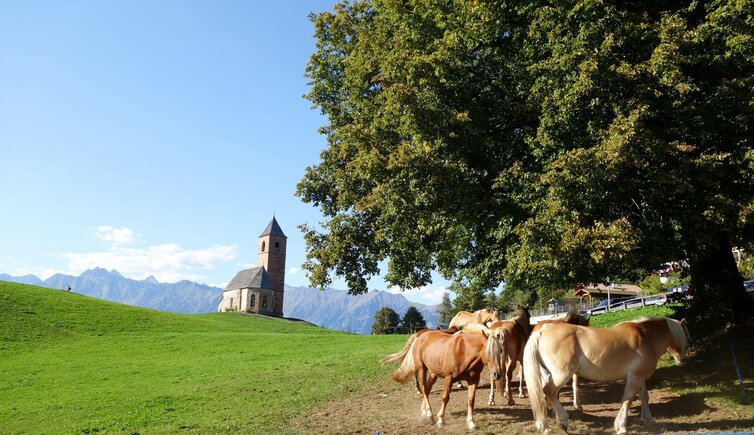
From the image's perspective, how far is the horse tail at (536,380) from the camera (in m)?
9.03

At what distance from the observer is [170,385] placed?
2180 centimetres

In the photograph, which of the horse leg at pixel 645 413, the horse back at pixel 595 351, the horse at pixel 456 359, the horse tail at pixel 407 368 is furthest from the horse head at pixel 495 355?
the horse leg at pixel 645 413

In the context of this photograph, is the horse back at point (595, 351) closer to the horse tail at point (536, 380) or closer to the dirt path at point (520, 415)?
the horse tail at point (536, 380)

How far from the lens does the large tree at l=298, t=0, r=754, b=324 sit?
35.4 ft

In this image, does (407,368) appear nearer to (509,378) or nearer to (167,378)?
(509,378)

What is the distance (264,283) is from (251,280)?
359 centimetres

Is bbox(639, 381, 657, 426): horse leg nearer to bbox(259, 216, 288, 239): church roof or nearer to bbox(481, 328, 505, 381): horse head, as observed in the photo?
bbox(481, 328, 505, 381): horse head

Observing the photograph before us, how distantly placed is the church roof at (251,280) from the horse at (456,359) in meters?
123

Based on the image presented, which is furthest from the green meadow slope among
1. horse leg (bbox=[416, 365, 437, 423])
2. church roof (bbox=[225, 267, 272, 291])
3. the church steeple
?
the church steeple

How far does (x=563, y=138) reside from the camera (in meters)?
12.4

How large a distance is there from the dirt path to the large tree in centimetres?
304

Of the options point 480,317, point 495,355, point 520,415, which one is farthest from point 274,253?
point 495,355

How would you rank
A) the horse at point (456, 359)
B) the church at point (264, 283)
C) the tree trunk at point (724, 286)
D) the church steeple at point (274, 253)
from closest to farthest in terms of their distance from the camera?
the horse at point (456, 359) → the tree trunk at point (724, 286) → the church at point (264, 283) → the church steeple at point (274, 253)

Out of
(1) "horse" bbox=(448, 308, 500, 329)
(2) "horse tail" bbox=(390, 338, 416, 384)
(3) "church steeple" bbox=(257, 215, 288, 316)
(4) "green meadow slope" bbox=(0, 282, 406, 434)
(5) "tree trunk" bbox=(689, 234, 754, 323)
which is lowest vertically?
(4) "green meadow slope" bbox=(0, 282, 406, 434)
